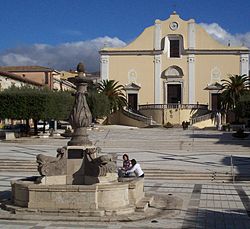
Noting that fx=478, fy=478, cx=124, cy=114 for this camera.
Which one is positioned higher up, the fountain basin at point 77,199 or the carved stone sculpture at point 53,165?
the carved stone sculpture at point 53,165

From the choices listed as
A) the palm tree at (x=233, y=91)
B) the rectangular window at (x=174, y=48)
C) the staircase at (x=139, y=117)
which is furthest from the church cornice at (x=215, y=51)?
the staircase at (x=139, y=117)

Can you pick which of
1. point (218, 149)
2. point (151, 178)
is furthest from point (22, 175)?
point (218, 149)

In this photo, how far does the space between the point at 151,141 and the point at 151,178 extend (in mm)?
14484

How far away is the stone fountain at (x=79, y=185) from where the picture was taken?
991cm

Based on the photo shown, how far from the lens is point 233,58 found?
54.2 m

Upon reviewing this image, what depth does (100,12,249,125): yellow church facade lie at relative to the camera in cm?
5428

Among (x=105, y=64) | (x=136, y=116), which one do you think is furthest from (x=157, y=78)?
(x=136, y=116)

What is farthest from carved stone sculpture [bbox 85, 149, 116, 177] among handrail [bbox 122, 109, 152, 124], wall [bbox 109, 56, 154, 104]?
wall [bbox 109, 56, 154, 104]

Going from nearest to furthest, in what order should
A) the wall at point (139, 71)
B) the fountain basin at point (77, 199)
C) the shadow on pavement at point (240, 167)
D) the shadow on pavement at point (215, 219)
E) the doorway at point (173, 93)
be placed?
1. the shadow on pavement at point (215, 219)
2. the fountain basin at point (77, 199)
3. the shadow on pavement at point (240, 167)
4. the doorway at point (173, 93)
5. the wall at point (139, 71)

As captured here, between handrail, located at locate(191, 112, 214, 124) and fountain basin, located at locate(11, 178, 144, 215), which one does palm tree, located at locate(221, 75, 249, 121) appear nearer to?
handrail, located at locate(191, 112, 214, 124)

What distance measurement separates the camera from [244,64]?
53.7 metres

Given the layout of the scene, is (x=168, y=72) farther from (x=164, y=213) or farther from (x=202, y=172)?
(x=164, y=213)

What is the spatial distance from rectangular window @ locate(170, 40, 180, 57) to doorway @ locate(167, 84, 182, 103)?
366 cm

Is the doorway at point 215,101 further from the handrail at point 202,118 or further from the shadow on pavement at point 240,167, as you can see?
the shadow on pavement at point 240,167
